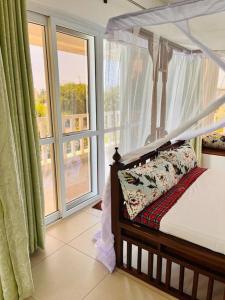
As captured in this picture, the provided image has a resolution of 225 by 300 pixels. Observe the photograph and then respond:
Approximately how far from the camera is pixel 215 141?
3844mm

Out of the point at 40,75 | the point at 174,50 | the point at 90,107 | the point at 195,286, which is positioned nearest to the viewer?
the point at 195,286

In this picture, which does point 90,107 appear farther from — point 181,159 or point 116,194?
point 116,194

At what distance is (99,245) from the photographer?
207cm

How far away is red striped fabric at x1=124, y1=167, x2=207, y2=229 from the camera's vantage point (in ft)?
5.64

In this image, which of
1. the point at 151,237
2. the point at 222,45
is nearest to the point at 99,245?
the point at 151,237

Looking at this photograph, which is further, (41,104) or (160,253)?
(41,104)

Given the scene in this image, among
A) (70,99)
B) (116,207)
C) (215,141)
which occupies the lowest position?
(116,207)

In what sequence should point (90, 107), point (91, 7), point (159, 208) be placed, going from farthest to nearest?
1. point (90, 107)
2. point (91, 7)
3. point (159, 208)

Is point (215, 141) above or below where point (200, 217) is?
above

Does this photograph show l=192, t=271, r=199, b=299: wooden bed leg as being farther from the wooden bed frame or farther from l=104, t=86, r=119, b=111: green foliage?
l=104, t=86, r=119, b=111: green foliage

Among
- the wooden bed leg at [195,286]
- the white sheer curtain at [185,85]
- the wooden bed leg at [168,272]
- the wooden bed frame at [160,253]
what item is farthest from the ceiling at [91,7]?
the wooden bed leg at [195,286]

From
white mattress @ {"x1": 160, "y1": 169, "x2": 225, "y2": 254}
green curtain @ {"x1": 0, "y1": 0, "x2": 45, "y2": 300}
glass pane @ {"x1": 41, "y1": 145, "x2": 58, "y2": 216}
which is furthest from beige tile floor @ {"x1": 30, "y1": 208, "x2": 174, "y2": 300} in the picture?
white mattress @ {"x1": 160, "y1": 169, "x2": 225, "y2": 254}

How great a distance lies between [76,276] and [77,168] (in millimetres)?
1444

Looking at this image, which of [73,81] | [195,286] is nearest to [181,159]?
[195,286]
